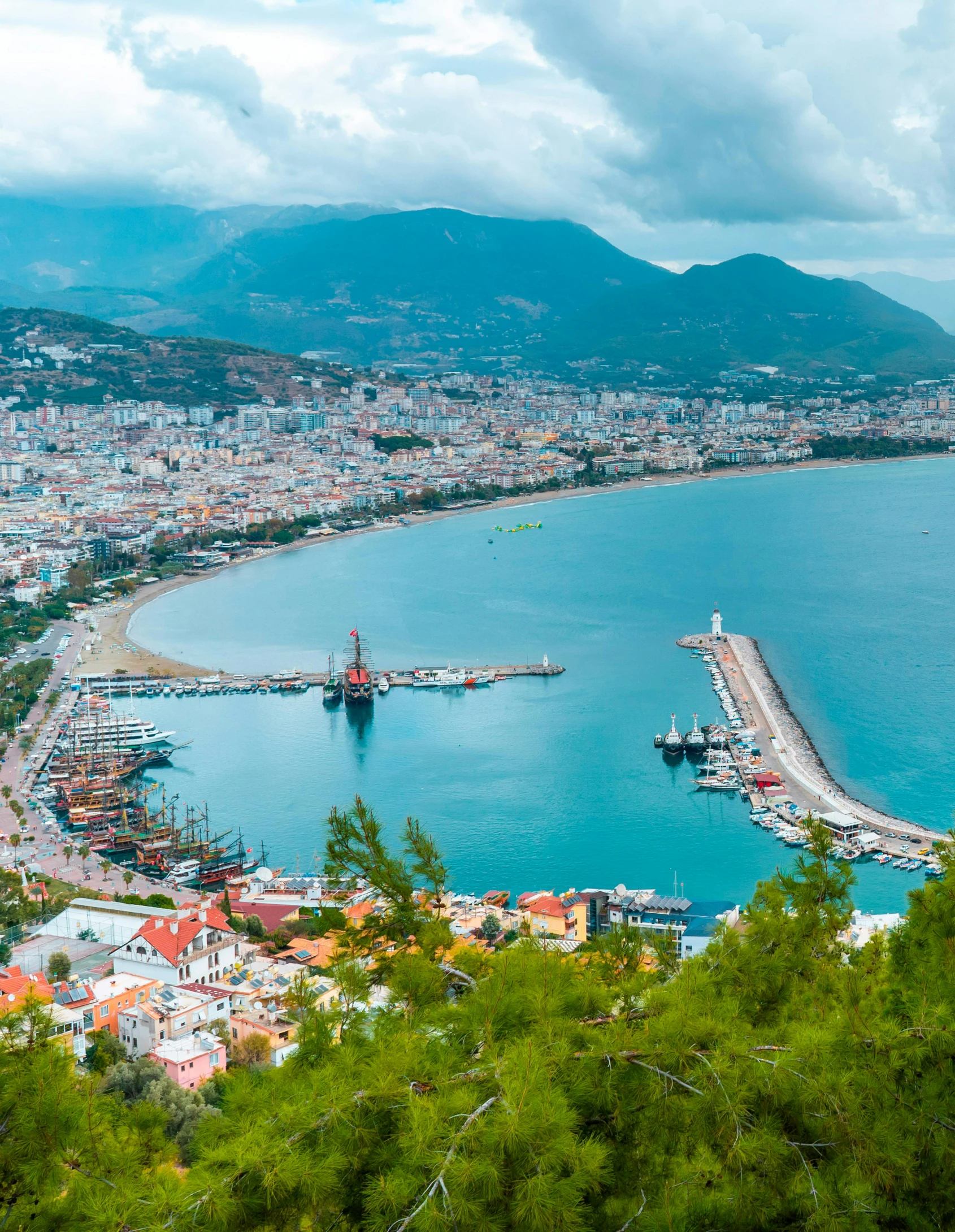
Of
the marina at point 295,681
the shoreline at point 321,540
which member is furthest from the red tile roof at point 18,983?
the shoreline at point 321,540

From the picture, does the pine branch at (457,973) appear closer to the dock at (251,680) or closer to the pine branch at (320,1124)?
the pine branch at (320,1124)

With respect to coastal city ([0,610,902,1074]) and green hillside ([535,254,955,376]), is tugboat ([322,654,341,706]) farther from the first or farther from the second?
green hillside ([535,254,955,376])

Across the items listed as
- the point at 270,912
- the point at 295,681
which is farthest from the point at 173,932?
the point at 295,681

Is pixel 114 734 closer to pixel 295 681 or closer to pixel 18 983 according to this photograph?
pixel 295 681

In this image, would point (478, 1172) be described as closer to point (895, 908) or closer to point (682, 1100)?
point (682, 1100)

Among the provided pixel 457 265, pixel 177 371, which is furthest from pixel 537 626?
pixel 457 265

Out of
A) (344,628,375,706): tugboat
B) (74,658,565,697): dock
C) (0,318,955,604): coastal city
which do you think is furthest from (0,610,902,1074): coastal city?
(0,318,955,604): coastal city
